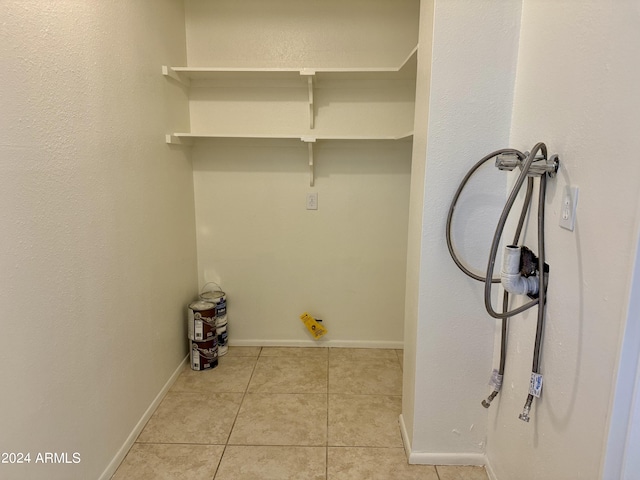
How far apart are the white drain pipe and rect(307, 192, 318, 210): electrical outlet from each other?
1.56m

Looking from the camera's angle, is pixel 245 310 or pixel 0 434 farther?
pixel 245 310

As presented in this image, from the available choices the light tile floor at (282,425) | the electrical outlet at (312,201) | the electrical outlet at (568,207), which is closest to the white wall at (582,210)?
the electrical outlet at (568,207)

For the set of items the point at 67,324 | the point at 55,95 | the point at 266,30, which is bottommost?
the point at 67,324

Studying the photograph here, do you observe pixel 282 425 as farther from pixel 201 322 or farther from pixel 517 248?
pixel 517 248

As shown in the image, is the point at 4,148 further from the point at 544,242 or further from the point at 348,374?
the point at 348,374

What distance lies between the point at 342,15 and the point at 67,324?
216 centimetres

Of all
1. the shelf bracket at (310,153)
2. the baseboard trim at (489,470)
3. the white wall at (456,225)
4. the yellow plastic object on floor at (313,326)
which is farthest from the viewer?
the yellow plastic object on floor at (313,326)

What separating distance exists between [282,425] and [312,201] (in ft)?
4.36

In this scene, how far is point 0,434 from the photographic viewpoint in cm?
111

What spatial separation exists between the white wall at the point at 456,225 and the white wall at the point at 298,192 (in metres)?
0.91

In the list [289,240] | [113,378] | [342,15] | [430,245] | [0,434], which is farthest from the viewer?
[289,240]

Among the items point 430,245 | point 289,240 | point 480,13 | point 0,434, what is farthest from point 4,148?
point 289,240

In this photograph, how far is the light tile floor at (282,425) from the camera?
171 centimetres

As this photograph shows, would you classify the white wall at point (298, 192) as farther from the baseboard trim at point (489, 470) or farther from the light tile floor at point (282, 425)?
the baseboard trim at point (489, 470)
